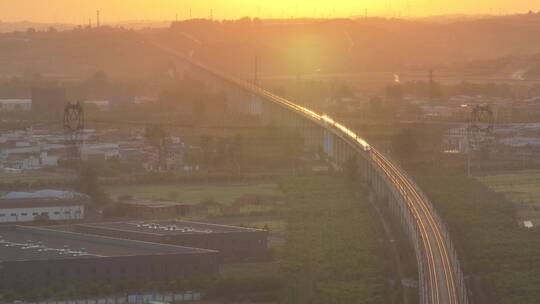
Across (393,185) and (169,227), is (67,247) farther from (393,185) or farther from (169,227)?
(393,185)

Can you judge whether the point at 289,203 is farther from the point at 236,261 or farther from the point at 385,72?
the point at 385,72

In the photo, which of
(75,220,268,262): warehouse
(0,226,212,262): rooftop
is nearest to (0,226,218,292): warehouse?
(0,226,212,262): rooftop

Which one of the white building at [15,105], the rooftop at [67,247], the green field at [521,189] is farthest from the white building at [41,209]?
the white building at [15,105]

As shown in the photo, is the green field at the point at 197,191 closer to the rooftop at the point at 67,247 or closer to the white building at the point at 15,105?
the rooftop at the point at 67,247

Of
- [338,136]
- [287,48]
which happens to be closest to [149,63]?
[287,48]

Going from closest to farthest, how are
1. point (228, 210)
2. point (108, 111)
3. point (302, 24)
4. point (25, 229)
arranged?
point (25, 229) → point (228, 210) → point (108, 111) → point (302, 24)

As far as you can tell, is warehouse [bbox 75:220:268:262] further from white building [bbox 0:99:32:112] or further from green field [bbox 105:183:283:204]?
white building [bbox 0:99:32:112]
